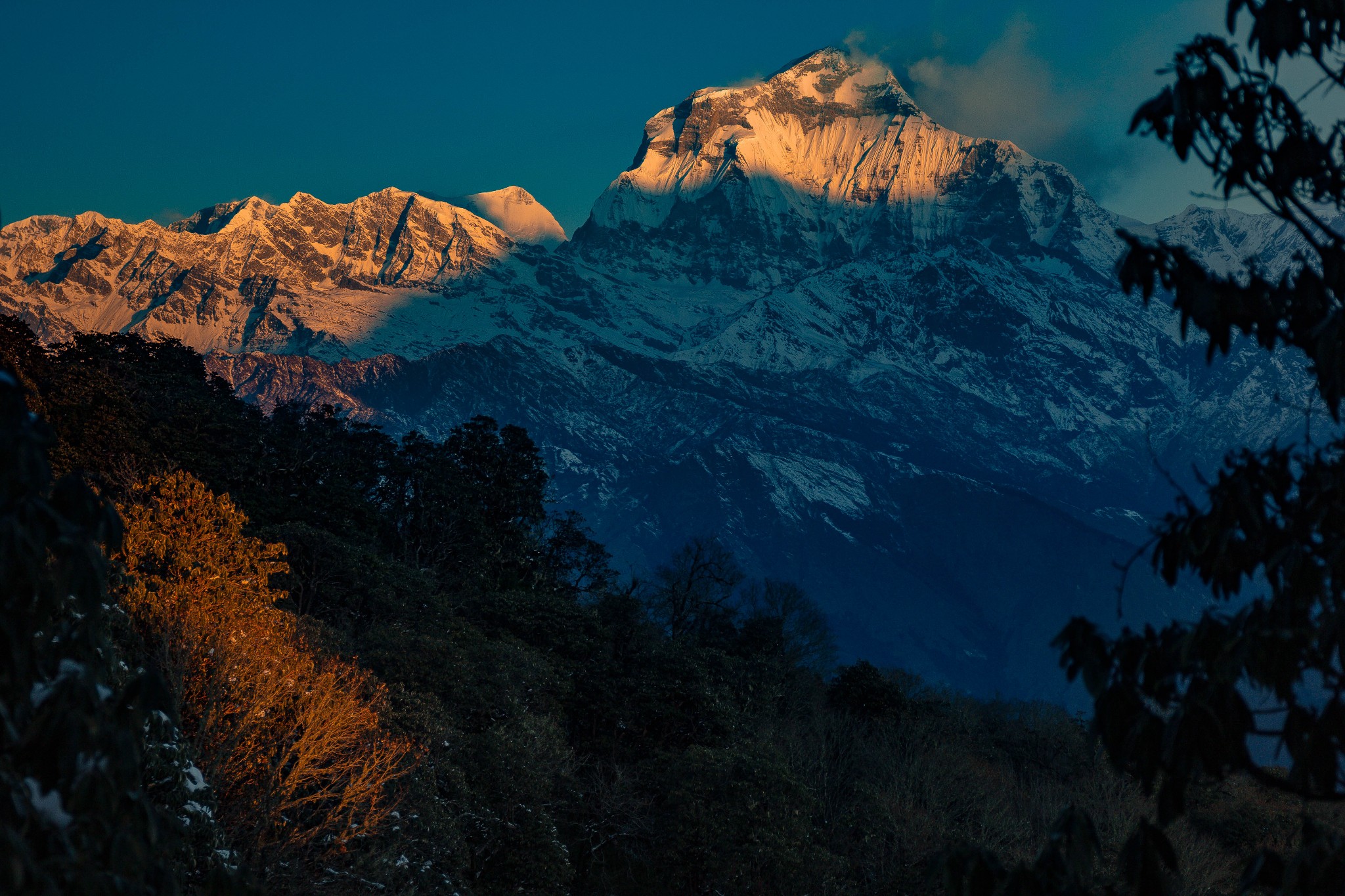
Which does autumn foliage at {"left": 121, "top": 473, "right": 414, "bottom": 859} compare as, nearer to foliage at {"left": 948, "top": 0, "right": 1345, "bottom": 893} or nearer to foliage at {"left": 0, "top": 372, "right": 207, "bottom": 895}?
foliage at {"left": 0, "top": 372, "right": 207, "bottom": 895}

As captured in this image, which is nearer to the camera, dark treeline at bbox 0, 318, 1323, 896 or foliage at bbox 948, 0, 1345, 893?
foliage at bbox 948, 0, 1345, 893

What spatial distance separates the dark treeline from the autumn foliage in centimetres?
9

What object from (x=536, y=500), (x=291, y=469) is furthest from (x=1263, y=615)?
(x=536, y=500)

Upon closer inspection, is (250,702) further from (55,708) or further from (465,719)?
(55,708)

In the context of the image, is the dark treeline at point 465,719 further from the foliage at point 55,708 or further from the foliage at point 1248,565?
the foliage at point 1248,565

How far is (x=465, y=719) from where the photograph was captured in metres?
33.4

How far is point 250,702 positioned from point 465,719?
39.8ft

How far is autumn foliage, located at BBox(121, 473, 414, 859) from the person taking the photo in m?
21.4

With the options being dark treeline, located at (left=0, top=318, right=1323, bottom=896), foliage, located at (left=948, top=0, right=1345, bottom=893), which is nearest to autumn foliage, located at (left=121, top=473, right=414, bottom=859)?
dark treeline, located at (left=0, top=318, right=1323, bottom=896)

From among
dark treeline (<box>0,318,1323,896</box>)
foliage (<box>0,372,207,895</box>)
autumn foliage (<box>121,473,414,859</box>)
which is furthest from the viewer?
dark treeline (<box>0,318,1323,896</box>)

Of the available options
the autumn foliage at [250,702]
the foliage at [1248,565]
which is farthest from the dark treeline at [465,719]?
the foliage at [1248,565]

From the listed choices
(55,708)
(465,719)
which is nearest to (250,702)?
(465,719)

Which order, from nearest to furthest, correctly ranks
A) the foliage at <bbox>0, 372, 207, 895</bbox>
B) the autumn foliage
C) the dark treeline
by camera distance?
1. the foliage at <bbox>0, 372, 207, 895</bbox>
2. the autumn foliage
3. the dark treeline

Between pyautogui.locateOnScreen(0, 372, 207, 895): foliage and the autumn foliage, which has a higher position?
pyautogui.locateOnScreen(0, 372, 207, 895): foliage
